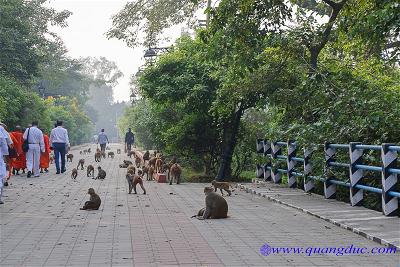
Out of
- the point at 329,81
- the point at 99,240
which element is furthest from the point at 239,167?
the point at 99,240

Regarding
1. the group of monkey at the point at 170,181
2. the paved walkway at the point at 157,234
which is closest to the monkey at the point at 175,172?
the group of monkey at the point at 170,181

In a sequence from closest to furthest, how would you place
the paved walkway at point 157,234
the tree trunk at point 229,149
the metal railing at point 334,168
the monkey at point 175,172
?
1. the paved walkway at point 157,234
2. the metal railing at point 334,168
3. the monkey at point 175,172
4. the tree trunk at point 229,149

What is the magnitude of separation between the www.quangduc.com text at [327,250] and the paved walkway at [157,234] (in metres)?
0.16

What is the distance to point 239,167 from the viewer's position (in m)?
20.1

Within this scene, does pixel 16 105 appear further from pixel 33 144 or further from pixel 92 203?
pixel 92 203

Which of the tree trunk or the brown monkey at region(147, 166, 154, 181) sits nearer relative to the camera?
the tree trunk

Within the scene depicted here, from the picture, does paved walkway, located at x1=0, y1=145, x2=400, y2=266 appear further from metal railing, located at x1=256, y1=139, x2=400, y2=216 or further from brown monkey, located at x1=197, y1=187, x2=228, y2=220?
metal railing, located at x1=256, y1=139, x2=400, y2=216

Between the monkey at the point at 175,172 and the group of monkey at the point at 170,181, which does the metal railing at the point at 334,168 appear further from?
the monkey at the point at 175,172

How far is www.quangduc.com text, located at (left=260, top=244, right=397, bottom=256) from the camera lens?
7.35m

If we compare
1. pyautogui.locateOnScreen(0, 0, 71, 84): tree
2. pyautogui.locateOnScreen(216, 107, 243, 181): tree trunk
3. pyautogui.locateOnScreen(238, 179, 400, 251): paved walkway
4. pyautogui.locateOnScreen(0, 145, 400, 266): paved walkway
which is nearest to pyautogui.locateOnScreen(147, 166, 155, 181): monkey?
pyautogui.locateOnScreen(216, 107, 243, 181): tree trunk

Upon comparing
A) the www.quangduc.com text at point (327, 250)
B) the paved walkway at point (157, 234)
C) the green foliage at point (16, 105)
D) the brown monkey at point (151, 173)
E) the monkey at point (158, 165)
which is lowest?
the www.quangduc.com text at point (327, 250)

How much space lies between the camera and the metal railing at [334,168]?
10133mm

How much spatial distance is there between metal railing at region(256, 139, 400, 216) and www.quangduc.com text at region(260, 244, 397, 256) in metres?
2.51

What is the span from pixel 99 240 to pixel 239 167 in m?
12.3
